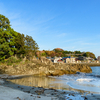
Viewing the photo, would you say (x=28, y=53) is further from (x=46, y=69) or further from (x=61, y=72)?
(x=61, y=72)

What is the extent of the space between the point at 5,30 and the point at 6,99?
93.9 feet

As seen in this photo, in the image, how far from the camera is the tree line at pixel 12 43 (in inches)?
1153

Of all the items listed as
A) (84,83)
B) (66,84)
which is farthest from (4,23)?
(84,83)

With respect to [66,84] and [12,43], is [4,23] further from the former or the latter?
[66,84]

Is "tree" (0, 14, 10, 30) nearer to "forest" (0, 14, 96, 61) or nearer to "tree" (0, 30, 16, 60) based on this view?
"forest" (0, 14, 96, 61)

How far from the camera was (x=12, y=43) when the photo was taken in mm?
31109

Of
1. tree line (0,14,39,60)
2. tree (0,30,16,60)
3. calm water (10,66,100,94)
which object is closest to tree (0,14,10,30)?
tree line (0,14,39,60)

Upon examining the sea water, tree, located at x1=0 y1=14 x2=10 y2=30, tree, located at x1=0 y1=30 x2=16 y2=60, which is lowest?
the sea water

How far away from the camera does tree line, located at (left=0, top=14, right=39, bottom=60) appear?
29297 millimetres

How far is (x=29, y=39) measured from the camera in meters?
36.2

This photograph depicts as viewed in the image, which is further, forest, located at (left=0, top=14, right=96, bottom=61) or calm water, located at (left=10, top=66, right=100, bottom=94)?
forest, located at (left=0, top=14, right=96, bottom=61)

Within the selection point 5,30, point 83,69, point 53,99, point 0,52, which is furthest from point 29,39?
point 53,99

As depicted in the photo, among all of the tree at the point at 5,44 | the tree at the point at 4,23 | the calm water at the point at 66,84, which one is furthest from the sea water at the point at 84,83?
the tree at the point at 4,23

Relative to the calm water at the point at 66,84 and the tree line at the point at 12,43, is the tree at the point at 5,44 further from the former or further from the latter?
the calm water at the point at 66,84
